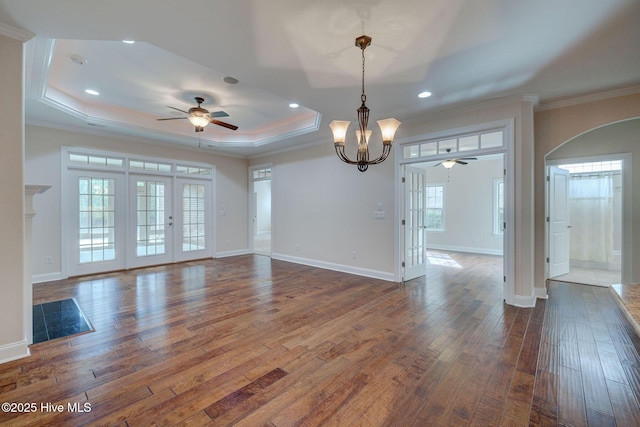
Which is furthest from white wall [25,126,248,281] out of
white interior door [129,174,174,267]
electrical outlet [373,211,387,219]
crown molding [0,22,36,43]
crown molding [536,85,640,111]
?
crown molding [536,85,640,111]

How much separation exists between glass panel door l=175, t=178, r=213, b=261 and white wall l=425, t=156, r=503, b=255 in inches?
266

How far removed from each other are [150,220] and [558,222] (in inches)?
320

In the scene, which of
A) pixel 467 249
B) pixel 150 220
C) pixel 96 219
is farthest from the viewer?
pixel 467 249

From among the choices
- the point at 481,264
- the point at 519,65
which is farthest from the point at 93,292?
the point at 481,264

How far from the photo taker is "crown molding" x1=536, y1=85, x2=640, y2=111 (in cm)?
340

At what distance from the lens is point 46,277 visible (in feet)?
16.0

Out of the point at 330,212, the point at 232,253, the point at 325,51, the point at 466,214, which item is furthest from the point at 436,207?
the point at 325,51

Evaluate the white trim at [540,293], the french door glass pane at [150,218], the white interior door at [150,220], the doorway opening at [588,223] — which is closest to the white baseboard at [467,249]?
the doorway opening at [588,223]

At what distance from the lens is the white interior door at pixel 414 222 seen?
4.91 m

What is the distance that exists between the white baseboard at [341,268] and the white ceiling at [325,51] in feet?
8.86

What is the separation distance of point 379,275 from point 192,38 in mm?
4319

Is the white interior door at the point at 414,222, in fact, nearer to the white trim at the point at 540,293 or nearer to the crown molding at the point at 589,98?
the white trim at the point at 540,293

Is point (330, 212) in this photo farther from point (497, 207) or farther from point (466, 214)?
point (497, 207)

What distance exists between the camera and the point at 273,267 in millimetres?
6039
